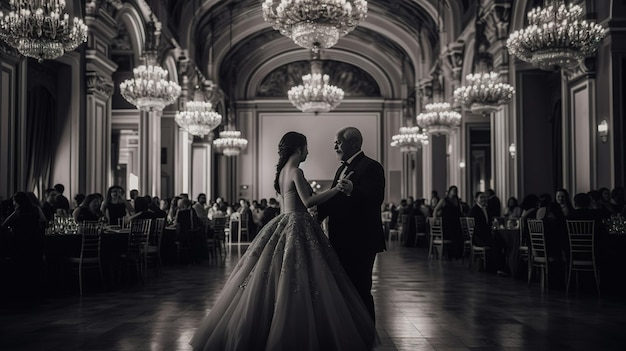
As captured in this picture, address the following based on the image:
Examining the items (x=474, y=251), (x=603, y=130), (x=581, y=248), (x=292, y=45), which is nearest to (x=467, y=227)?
(x=474, y=251)

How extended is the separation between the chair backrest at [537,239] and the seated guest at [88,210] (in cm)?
549

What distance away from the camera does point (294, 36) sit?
10.3 metres

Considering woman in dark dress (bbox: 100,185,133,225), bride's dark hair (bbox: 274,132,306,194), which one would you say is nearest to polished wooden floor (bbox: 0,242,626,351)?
bride's dark hair (bbox: 274,132,306,194)

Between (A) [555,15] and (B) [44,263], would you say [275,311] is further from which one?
(A) [555,15]

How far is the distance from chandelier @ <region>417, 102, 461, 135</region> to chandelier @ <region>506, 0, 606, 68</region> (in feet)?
21.5

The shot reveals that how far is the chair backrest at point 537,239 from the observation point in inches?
319

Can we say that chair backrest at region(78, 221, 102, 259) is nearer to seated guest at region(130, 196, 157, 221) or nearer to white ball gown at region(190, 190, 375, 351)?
seated guest at region(130, 196, 157, 221)

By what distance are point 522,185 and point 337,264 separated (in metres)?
9.52

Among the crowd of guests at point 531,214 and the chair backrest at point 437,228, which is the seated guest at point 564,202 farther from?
the chair backrest at point 437,228

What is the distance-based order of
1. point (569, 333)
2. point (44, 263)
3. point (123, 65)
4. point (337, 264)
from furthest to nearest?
point (123, 65)
point (44, 263)
point (569, 333)
point (337, 264)

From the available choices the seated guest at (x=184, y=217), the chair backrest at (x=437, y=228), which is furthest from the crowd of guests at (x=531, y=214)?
the seated guest at (x=184, y=217)

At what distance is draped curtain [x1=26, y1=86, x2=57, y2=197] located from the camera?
1179 centimetres

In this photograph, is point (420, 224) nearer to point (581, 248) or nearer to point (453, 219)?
point (453, 219)

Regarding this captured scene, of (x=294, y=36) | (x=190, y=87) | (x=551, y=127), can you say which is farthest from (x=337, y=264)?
(x=190, y=87)
